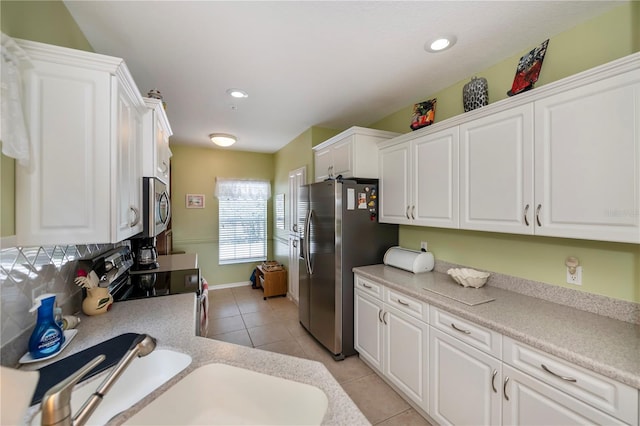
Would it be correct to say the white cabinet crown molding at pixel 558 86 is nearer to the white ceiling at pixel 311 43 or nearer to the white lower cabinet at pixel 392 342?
the white ceiling at pixel 311 43

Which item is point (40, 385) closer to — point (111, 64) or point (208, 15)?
point (111, 64)

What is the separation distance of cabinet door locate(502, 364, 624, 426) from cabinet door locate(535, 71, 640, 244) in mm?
768

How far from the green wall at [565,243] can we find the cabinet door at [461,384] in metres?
0.72

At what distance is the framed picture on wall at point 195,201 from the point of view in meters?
4.59

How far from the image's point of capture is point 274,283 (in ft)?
14.0

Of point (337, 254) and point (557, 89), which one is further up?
point (557, 89)

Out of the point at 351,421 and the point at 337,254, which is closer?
the point at 351,421

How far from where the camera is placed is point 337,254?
8.15 feet

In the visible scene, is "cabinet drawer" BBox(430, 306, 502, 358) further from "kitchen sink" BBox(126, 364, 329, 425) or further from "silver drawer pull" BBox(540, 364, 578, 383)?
"kitchen sink" BBox(126, 364, 329, 425)

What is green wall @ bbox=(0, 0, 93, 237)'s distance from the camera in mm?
954

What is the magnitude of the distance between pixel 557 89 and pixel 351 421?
74.0 inches

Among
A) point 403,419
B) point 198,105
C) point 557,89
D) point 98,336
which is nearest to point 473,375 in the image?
point 403,419

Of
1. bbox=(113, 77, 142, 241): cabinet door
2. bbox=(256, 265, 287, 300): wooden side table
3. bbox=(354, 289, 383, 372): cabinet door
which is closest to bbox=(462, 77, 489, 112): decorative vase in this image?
bbox=(354, 289, 383, 372): cabinet door

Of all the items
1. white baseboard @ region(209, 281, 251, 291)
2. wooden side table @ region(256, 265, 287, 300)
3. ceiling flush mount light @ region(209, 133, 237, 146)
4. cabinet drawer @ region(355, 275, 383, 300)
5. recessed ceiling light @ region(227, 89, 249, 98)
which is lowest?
white baseboard @ region(209, 281, 251, 291)
